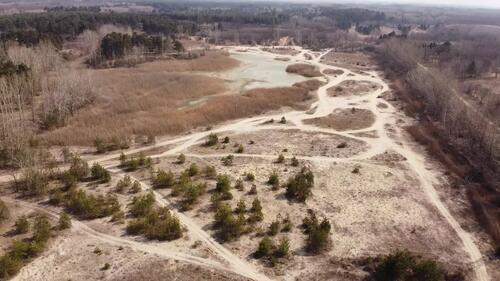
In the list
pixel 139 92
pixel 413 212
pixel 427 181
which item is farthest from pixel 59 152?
pixel 427 181

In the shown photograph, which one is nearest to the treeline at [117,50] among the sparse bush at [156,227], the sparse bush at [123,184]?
the sparse bush at [123,184]

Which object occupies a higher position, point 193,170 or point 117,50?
point 117,50

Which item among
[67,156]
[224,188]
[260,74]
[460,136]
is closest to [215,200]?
[224,188]

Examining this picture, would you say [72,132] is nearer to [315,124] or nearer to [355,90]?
[315,124]

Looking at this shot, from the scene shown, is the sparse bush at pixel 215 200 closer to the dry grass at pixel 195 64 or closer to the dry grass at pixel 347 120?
the dry grass at pixel 347 120

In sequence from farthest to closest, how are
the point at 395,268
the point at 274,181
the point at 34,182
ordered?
1. the point at 274,181
2. the point at 34,182
3. the point at 395,268

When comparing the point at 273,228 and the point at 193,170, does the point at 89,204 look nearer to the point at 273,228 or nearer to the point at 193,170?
the point at 193,170

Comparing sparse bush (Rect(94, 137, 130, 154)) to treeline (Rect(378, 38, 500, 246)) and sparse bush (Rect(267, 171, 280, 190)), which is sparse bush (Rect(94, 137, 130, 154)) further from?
treeline (Rect(378, 38, 500, 246))
